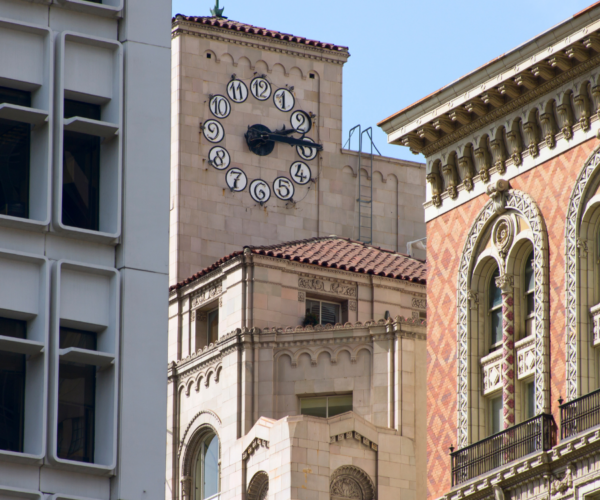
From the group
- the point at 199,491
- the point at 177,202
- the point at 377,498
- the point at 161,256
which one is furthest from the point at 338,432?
the point at 161,256

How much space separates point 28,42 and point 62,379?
5.28m

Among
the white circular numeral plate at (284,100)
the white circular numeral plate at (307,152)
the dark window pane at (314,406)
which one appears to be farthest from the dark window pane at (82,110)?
the white circular numeral plate at (284,100)

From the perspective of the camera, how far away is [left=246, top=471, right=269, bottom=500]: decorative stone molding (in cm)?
4406

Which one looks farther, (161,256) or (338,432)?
(338,432)

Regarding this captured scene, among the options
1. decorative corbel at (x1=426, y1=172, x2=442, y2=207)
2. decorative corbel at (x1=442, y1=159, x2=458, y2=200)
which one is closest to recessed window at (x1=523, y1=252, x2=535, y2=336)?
decorative corbel at (x1=442, y1=159, x2=458, y2=200)

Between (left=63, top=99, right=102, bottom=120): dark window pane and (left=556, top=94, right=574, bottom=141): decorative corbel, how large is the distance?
45.7 feet

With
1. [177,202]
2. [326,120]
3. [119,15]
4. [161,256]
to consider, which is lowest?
[161,256]

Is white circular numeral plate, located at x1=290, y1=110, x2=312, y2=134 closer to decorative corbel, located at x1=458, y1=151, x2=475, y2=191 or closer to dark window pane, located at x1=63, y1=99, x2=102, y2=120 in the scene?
decorative corbel, located at x1=458, y1=151, x2=475, y2=191

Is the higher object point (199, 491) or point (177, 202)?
point (177, 202)

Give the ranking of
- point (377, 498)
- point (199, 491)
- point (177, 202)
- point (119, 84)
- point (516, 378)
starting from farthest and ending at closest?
1. point (177, 202)
2. point (199, 491)
3. point (377, 498)
4. point (516, 378)
5. point (119, 84)

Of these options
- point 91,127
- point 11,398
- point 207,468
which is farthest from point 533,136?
point 11,398

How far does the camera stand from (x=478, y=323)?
39688mm

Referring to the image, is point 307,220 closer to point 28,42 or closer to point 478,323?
point 478,323

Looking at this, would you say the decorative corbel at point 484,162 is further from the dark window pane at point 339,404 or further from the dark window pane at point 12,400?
the dark window pane at point 12,400
